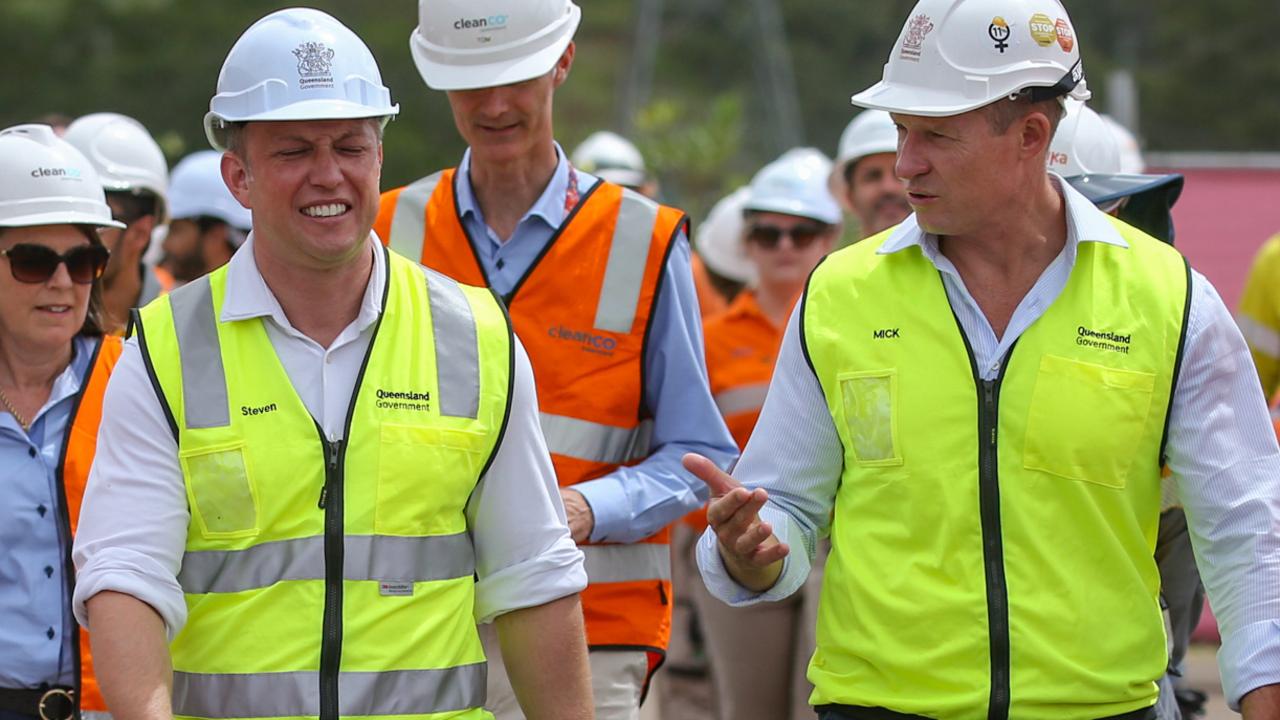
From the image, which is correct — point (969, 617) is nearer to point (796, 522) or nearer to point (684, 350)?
point (796, 522)

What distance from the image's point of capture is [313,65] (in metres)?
4.13

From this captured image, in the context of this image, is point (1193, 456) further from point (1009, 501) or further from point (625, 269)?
point (625, 269)

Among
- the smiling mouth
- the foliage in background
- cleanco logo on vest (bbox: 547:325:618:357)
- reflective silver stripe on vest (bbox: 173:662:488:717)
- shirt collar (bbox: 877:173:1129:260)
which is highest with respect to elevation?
the foliage in background

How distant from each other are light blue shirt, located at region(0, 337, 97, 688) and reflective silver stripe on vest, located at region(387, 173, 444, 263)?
116 centimetres

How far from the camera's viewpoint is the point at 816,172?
889 centimetres

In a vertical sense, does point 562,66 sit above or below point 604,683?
above

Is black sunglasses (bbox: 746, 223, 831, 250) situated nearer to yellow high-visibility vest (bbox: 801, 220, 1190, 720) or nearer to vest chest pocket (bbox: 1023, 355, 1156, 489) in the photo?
yellow high-visibility vest (bbox: 801, 220, 1190, 720)

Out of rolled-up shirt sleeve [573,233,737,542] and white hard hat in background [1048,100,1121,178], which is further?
white hard hat in background [1048,100,1121,178]

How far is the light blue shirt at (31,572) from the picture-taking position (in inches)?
199

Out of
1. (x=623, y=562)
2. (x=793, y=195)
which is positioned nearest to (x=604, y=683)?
(x=623, y=562)

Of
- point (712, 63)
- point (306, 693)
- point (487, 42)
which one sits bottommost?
point (306, 693)

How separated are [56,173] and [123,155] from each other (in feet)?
6.94

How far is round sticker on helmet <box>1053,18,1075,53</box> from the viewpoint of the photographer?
173 inches

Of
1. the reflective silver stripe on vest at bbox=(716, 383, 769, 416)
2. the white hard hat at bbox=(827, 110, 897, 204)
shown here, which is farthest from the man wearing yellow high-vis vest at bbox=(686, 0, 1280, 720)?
the white hard hat at bbox=(827, 110, 897, 204)
